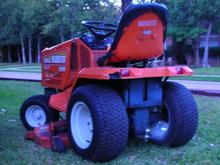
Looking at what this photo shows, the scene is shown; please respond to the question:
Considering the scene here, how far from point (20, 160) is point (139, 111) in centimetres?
157

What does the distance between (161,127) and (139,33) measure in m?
1.41

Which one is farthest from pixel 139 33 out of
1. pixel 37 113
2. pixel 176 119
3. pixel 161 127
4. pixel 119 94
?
pixel 37 113

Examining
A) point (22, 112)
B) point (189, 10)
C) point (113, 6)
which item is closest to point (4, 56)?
point (113, 6)

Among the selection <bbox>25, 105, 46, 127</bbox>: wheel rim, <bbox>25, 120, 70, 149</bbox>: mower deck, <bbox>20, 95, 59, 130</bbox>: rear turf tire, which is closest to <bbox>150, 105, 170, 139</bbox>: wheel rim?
<bbox>25, 120, 70, 149</bbox>: mower deck

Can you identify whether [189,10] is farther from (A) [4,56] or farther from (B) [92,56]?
(A) [4,56]

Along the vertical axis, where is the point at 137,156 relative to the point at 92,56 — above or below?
below

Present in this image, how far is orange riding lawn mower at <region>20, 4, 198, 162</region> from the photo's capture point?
4.76 m

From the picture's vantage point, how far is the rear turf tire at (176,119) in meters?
5.33

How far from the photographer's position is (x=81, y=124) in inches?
212

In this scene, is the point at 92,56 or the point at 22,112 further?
the point at 22,112

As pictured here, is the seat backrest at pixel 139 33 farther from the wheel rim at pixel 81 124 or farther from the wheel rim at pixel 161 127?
the wheel rim at pixel 161 127

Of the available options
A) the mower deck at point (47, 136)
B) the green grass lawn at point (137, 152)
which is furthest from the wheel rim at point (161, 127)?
the mower deck at point (47, 136)

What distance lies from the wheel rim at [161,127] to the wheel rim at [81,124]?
89 centimetres

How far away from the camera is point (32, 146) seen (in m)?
5.64
